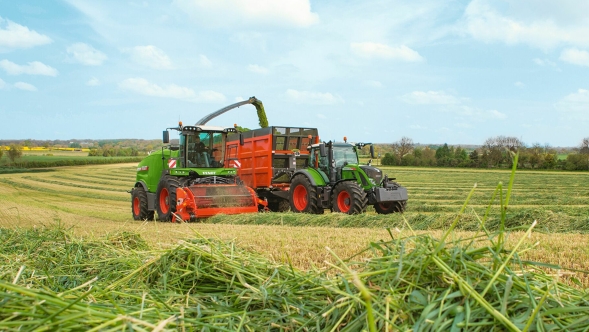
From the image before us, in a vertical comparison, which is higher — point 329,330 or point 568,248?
point 329,330

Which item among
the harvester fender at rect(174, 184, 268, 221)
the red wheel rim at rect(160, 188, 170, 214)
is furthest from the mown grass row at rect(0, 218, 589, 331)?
the red wheel rim at rect(160, 188, 170, 214)

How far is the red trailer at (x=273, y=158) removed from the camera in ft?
50.4

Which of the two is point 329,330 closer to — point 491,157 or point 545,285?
point 545,285

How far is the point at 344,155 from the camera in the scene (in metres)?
14.2

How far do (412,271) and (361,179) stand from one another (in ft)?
36.6

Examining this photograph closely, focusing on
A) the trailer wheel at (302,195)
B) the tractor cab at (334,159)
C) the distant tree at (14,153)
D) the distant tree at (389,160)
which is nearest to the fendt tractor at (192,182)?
the trailer wheel at (302,195)

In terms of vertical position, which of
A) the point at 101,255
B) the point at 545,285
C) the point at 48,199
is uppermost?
the point at 545,285

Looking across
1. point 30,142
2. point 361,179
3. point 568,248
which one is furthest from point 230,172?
point 30,142

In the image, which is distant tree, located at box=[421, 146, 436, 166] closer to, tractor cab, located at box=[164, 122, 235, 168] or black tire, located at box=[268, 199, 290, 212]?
black tire, located at box=[268, 199, 290, 212]

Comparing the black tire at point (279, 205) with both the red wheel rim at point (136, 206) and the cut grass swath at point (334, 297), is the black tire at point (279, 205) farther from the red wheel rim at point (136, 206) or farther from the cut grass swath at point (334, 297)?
the cut grass swath at point (334, 297)

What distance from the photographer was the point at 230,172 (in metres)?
14.7

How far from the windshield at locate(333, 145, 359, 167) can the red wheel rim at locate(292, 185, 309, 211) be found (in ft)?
4.18

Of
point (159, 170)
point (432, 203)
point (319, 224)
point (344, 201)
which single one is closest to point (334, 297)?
point (319, 224)

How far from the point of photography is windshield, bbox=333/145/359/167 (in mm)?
14094
